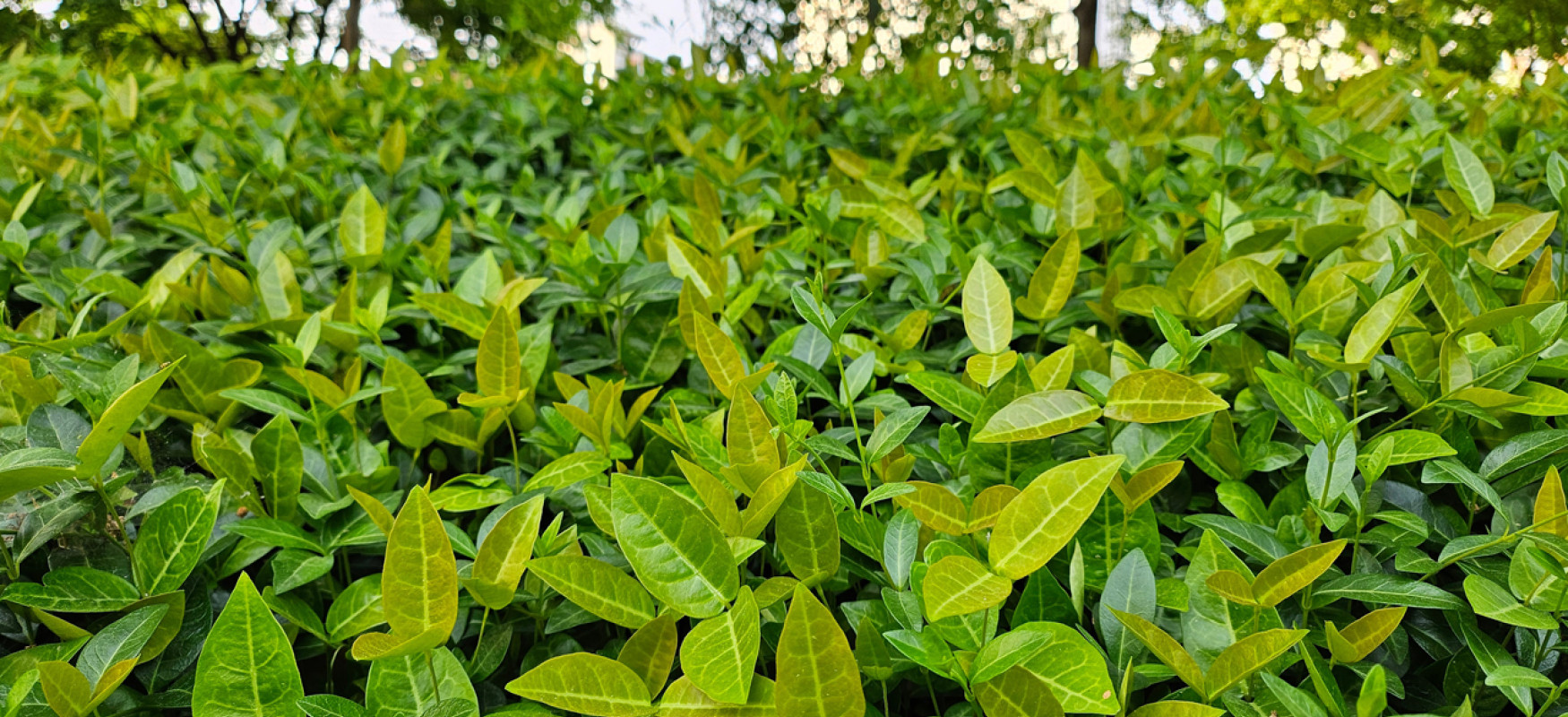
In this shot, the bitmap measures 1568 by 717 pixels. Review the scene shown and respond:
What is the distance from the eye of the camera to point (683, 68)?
3713 millimetres

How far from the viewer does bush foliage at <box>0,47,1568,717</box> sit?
30.9 inches

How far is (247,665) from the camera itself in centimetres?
77

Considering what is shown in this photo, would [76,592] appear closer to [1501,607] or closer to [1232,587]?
[1232,587]

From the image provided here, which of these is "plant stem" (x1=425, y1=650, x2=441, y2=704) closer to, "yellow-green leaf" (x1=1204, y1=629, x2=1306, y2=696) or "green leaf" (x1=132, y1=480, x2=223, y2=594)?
"green leaf" (x1=132, y1=480, x2=223, y2=594)

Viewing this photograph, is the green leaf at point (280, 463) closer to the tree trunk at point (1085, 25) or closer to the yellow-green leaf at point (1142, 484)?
the yellow-green leaf at point (1142, 484)

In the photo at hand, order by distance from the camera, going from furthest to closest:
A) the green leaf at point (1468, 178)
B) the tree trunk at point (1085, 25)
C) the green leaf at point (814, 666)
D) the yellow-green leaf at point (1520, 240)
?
the tree trunk at point (1085, 25) → the green leaf at point (1468, 178) → the yellow-green leaf at point (1520, 240) → the green leaf at point (814, 666)

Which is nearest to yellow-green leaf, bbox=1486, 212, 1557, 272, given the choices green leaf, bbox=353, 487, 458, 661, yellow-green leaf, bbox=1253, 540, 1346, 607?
yellow-green leaf, bbox=1253, 540, 1346, 607

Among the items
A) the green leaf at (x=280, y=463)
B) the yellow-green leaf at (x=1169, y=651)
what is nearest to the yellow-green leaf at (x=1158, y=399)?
the yellow-green leaf at (x=1169, y=651)

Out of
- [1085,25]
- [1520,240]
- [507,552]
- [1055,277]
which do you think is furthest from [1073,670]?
[1085,25]

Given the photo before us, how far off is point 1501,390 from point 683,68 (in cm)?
321

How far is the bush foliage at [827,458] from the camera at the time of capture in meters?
0.78

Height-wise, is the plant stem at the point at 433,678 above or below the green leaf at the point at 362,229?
below

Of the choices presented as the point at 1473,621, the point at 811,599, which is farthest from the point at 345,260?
the point at 1473,621

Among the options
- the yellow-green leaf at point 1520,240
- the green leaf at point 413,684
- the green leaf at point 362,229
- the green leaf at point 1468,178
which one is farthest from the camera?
the green leaf at point 362,229
